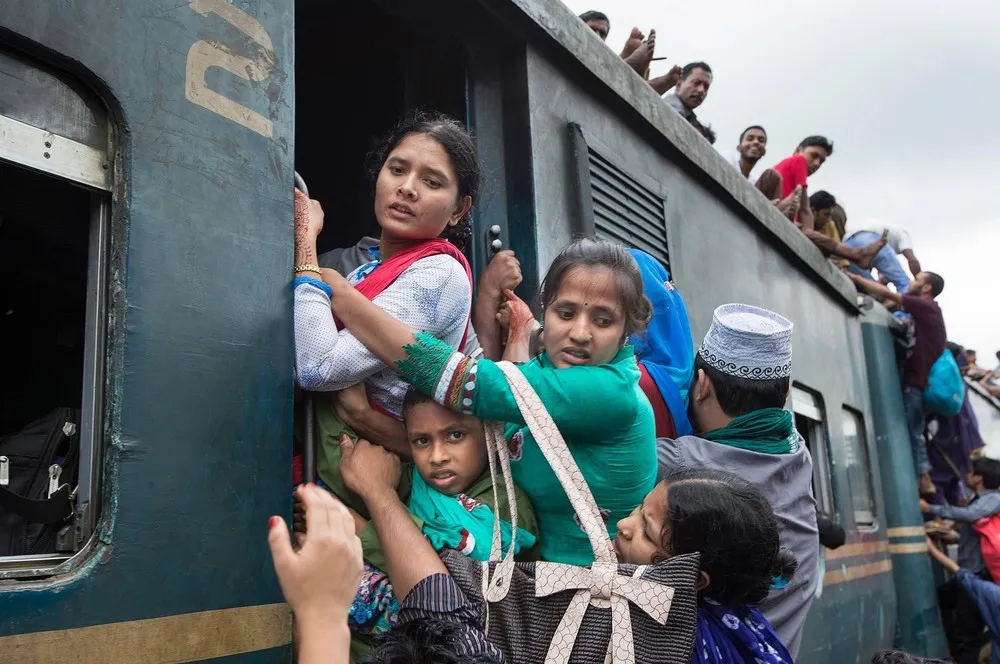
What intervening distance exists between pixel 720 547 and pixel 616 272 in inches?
24.6

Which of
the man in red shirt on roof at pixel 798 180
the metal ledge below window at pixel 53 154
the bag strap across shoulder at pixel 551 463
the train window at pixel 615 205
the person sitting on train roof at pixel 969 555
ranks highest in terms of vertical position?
the man in red shirt on roof at pixel 798 180

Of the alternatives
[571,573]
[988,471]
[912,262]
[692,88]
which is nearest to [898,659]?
[571,573]

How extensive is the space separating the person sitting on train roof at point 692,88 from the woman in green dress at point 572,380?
179 inches

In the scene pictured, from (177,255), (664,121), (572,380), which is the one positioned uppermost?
(664,121)

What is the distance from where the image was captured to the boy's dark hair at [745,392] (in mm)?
2305

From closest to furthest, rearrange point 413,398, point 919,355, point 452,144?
point 413,398 < point 452,144 < point 919,355

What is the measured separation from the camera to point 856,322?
23.3 feet

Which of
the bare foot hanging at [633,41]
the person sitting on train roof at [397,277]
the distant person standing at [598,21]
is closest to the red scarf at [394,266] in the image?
the person sitting on train roof at [397,277]

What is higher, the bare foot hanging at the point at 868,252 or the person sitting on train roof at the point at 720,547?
the bare foot hanging at the point at 868,252

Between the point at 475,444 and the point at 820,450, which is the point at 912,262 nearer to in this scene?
the point at 820,450

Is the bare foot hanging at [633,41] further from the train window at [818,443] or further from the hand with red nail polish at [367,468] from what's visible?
the hand with red nail polish at [367,468]

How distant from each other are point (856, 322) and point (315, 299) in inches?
239

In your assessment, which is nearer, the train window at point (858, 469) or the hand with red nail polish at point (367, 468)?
the hand with red nail polish at point (367, 468)

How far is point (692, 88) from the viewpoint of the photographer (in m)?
6.35
